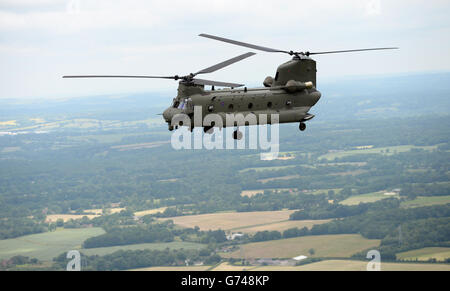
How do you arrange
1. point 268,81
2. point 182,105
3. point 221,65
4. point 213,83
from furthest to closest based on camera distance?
point 268,81, point 221,65, point 182,105, point 213,83

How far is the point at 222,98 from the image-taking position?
53250mm

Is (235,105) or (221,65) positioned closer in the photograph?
(235,105)

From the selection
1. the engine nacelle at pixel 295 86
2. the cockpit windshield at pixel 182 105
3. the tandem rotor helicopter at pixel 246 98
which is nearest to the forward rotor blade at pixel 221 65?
the tandem rotor helicopter at pixel 246 98

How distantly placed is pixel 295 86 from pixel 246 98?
504cm

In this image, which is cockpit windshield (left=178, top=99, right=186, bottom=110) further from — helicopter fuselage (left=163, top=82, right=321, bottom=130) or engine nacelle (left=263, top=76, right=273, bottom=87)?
engine nacelle (left=263, top=76, right=273, bottom=87)

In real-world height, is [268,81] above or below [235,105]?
above

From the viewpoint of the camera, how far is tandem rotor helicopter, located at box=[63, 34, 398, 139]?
5306 cm

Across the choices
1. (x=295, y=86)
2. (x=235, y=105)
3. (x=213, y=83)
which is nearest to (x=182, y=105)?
(x=213, y=83)

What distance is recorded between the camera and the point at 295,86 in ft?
183

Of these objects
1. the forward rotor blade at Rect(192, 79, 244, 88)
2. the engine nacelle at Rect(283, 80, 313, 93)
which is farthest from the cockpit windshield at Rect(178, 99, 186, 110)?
the engine nacelle at Rect(283, 80, 313, 93)

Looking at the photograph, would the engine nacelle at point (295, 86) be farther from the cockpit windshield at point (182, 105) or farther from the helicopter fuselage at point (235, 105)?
the cockpit windshield at point (182, 105)

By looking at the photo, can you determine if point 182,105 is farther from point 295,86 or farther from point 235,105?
point 295,86
